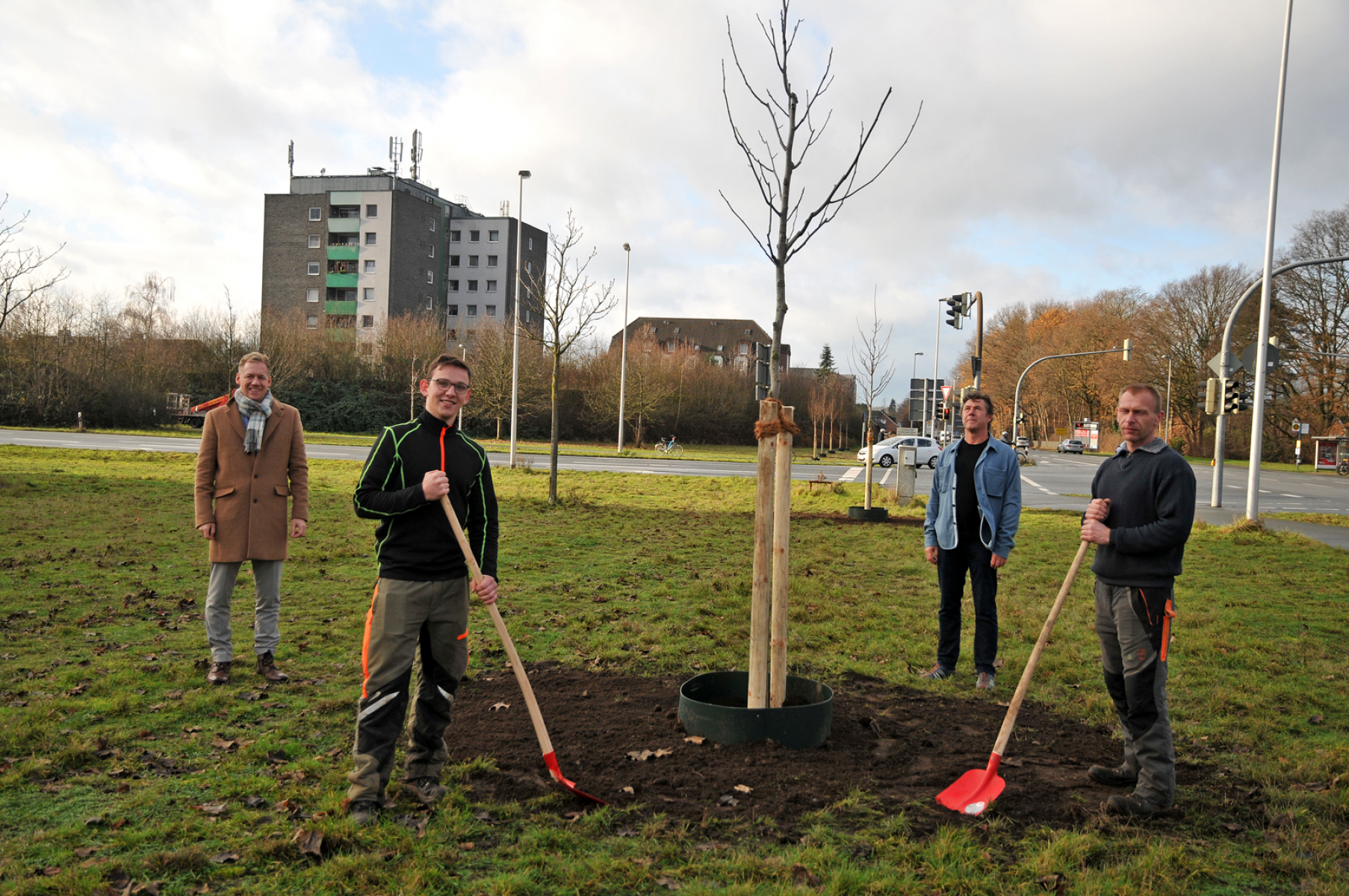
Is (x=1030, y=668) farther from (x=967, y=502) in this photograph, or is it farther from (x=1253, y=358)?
(x=1253, y=358)

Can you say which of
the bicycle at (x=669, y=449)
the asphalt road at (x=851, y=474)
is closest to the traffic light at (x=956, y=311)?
the asphalt road at (x=851, y=474)

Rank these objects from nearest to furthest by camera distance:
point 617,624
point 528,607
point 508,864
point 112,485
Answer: point 508,864
point 617,624
point 528,607
point 112,485

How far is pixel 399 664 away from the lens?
3.77 meters

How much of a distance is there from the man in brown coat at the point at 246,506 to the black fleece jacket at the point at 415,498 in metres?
2.03

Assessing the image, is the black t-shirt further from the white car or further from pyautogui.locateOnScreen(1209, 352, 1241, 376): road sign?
the white car

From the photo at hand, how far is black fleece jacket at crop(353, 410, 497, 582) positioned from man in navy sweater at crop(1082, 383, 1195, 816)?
9.52ft

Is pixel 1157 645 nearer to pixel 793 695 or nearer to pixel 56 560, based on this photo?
pixel 793 695

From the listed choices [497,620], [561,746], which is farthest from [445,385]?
[561,746]

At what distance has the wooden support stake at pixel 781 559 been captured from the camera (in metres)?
4.43

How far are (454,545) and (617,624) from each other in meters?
3.70

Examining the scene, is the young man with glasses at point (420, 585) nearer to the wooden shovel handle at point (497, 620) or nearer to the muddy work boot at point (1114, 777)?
the wooden shovel handle at point (497, 620)

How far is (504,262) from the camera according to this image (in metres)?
81.1

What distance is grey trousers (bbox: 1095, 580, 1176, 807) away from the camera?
3934 mm

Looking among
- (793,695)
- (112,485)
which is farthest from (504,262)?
(793,695)
